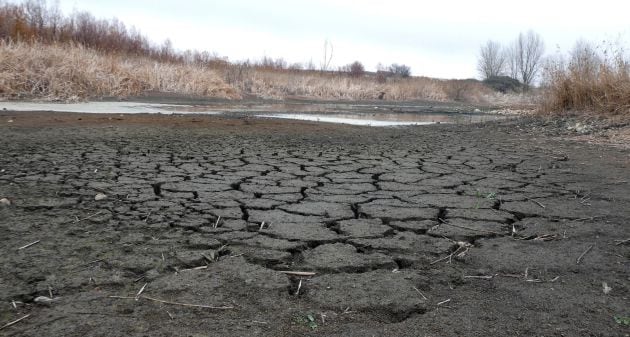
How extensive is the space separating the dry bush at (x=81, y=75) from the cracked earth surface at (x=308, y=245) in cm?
926

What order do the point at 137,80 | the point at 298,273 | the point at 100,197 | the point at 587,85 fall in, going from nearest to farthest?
the point at 298,273
the point at 100,197
the point at 587,85
the point at 137,80

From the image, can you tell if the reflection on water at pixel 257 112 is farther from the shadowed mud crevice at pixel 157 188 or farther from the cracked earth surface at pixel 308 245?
the shadowed mud crevice at pixel 157 188

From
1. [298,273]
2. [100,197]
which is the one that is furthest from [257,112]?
[298,273]

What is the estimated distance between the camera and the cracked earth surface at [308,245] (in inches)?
70.9

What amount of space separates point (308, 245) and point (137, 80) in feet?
52.6

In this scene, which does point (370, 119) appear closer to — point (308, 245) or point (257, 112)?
point (257, 112)

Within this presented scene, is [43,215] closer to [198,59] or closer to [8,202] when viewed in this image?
[8,202]

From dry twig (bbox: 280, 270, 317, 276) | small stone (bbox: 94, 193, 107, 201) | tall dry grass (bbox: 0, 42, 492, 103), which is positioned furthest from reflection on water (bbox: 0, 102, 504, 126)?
dry twig (bbox: 280, 270, 317, 276)

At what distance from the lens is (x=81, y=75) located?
14508 millimetres

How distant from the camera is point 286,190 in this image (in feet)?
12.4

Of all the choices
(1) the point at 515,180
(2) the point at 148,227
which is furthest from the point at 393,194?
(2) the point at 148,227

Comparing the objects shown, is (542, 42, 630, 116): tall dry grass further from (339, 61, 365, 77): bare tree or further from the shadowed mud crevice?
(339, 61, 365, 77): bare tree

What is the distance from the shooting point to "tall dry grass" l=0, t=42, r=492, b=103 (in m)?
13.4

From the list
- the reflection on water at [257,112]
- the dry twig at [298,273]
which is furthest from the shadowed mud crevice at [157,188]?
the reflection on water at [257,112]
